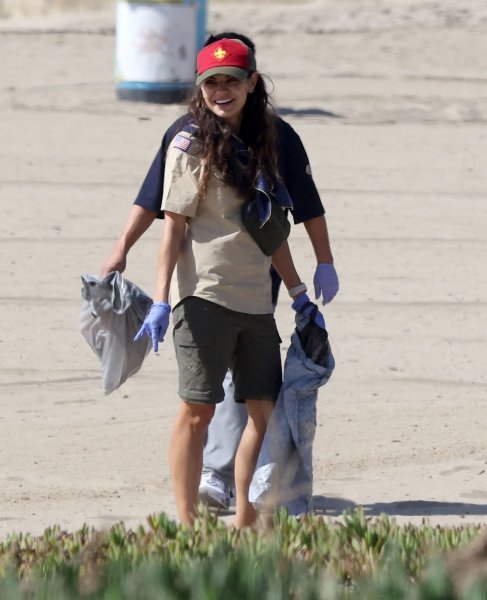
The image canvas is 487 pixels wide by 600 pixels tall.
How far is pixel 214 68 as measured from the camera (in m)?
4.77

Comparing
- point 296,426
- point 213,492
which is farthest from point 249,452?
point 213,492

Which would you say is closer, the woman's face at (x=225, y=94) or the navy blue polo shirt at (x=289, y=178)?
the woman's face at (x=225, y=94)

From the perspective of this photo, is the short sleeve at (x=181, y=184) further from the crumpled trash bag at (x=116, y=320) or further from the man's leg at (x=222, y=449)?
the man's leg at (x=222, y=449)

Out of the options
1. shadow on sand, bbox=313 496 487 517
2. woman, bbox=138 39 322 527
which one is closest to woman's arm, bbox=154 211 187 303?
woman, bbox=138 39 322 527

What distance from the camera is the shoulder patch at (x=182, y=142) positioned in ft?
15.8

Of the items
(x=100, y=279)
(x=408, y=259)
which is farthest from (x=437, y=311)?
(x=100, y=279)

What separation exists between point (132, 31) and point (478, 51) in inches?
270

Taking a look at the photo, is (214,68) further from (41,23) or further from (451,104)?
(41,23)

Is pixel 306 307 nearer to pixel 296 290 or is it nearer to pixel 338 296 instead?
pixel 296 290

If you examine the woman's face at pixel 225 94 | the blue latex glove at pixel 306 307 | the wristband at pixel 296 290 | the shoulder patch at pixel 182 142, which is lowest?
the blue latex glove at pixel 306 307

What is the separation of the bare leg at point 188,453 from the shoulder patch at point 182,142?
85cm

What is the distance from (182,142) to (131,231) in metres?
0.42

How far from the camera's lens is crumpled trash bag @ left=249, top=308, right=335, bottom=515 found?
5.02 meters

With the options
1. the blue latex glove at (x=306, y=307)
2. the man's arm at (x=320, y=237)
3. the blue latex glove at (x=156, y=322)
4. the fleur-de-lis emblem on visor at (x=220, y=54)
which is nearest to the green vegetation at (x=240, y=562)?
→ the blue latex glove at (x=156, y=322)
